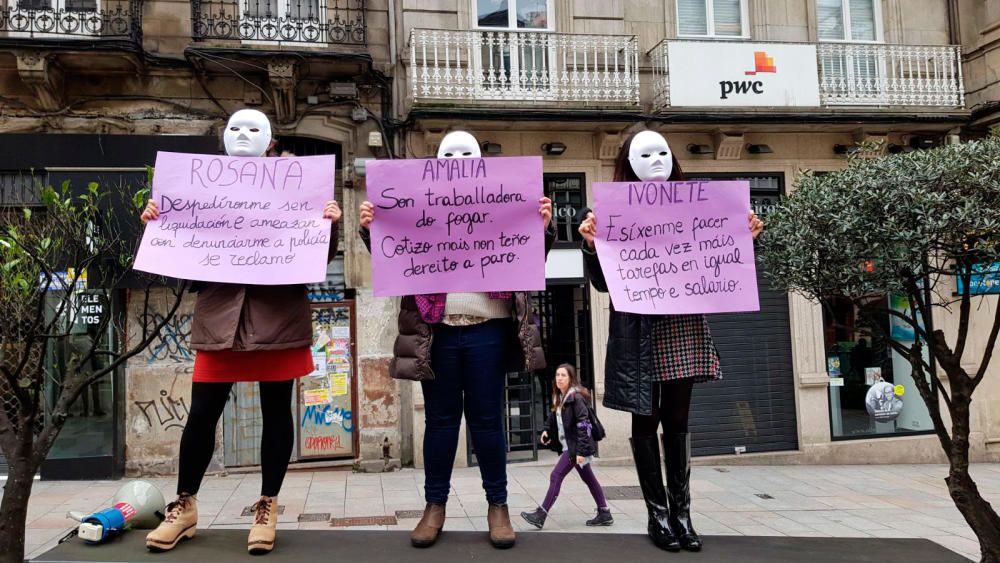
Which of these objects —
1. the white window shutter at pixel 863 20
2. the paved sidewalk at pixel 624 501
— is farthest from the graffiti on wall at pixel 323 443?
the white window shutter at pixel 863 20

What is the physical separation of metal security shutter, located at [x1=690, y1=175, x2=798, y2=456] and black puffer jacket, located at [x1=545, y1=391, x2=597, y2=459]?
4.40 m

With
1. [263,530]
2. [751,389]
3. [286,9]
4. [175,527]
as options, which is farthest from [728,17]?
[175,527]

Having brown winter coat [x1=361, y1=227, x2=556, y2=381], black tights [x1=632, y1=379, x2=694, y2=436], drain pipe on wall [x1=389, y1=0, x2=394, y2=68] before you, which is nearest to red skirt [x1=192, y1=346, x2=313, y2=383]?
brown winter coat [x1=361, y1=227, x2=556, y2=381]

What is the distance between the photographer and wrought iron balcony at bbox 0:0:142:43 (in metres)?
8.60

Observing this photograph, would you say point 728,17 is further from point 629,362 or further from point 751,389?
point 629,362

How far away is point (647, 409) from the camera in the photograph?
3.51 m

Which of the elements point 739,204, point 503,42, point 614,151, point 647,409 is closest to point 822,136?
point 614,151

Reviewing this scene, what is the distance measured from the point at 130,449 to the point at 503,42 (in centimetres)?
733

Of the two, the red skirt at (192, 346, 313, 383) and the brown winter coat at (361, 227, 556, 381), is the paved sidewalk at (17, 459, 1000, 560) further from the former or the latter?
the red skirt at (192, 346, 313, 383)

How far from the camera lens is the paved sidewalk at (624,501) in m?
6.42

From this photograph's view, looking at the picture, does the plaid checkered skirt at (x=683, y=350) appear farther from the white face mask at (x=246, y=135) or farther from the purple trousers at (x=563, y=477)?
the purple trousers at (x=563, y=477)

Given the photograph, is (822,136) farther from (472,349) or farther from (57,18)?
(57,18)

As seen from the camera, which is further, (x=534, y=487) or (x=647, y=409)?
(x=534, y=487)

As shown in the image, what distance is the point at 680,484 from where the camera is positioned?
3.57 meters
